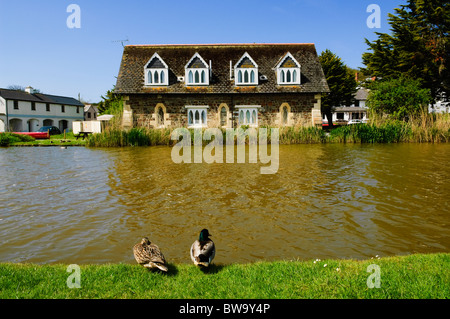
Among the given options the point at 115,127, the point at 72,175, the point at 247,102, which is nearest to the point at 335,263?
the point at 72,175

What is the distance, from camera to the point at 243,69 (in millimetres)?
29406

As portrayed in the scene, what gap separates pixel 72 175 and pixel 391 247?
36.9ft

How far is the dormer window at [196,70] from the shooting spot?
29.4 m

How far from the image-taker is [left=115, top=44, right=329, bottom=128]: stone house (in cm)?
2939

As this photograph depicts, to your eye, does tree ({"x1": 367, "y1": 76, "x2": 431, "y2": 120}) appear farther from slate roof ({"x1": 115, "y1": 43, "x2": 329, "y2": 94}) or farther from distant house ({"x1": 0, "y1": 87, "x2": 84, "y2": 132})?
distant house ({"x1": 0, "y1": 87, "x2": 84, "y2": 132})

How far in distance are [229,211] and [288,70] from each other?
24132mm

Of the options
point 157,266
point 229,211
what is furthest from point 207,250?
point 229,211

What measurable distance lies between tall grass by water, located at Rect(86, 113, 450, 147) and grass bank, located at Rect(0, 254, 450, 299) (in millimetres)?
19422

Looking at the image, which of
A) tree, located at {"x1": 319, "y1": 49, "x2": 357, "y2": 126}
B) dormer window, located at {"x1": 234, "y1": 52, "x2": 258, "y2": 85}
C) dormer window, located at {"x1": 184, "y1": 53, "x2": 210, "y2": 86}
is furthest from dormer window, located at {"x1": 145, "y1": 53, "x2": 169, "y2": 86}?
tree, located at {"x1": 319, "y1": 49, "x2": 357, "y2": 126}

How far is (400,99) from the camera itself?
26438 mm

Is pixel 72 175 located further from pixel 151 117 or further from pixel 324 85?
pixel 324 85
